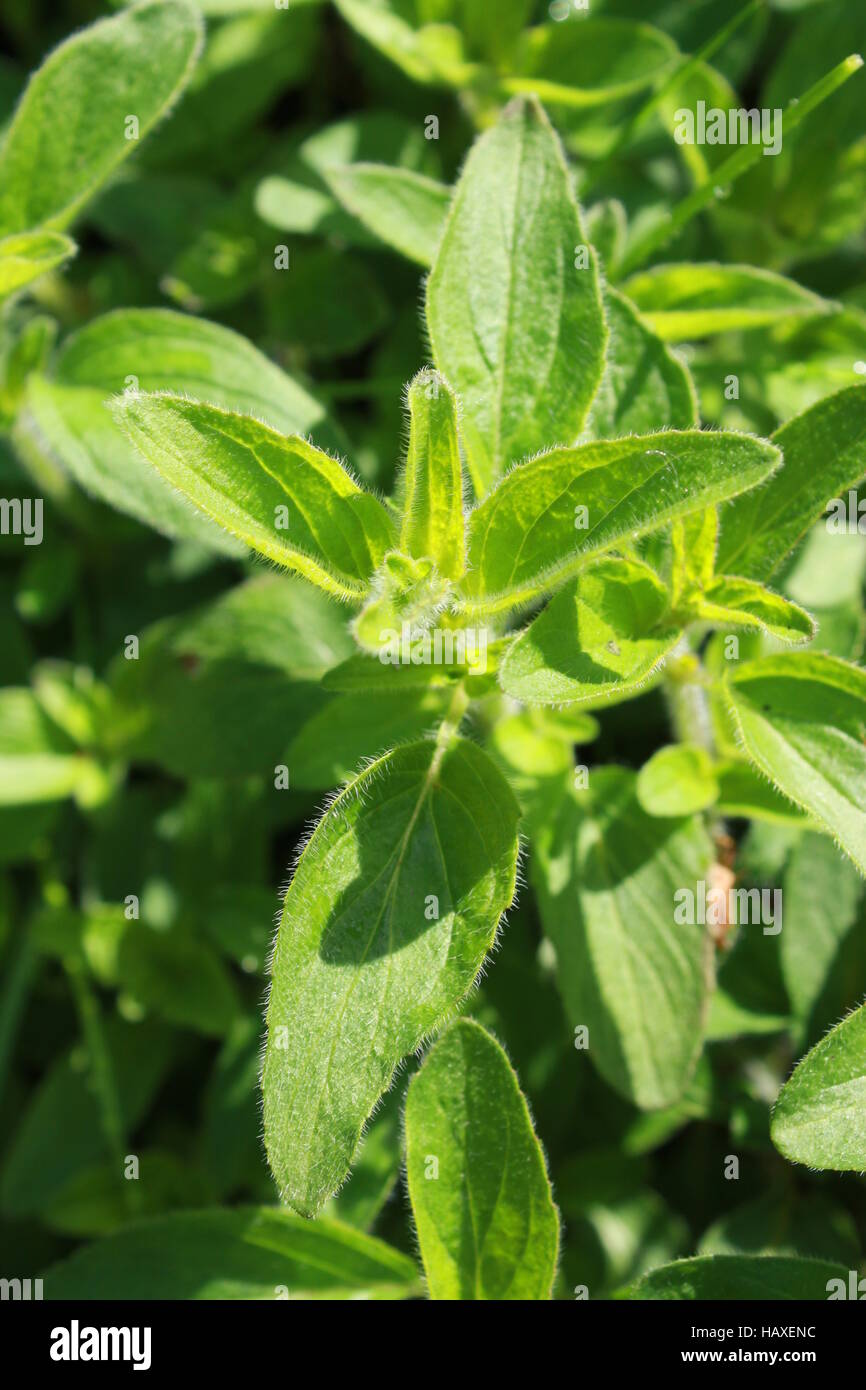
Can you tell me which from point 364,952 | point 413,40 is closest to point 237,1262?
point 364,952

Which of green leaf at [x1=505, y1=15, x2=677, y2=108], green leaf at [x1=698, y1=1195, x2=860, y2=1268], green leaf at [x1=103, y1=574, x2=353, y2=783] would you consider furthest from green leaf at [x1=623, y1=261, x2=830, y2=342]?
green leaf at [x1=698, y1=1195, x2=860, y2=1268]

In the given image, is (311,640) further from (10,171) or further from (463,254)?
(10,171)

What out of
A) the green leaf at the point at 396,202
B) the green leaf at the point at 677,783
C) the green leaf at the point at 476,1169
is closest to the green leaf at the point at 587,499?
the green leaf at the point at 677,783

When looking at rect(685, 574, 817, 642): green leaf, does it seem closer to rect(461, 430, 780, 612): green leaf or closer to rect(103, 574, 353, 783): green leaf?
rect(461, 430, 780, 612): green leaf

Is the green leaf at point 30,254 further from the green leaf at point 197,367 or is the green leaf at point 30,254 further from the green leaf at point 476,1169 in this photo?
the green leaf at point 476,1169
